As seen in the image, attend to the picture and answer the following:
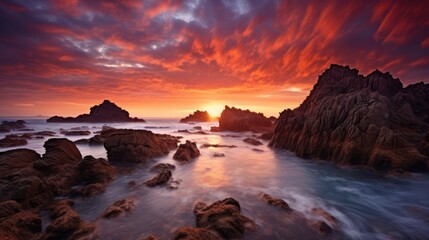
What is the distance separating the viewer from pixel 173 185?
590 inches

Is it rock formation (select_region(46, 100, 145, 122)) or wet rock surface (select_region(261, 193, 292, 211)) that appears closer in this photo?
wet rock surface (select_region(261, 193, 292, 211))

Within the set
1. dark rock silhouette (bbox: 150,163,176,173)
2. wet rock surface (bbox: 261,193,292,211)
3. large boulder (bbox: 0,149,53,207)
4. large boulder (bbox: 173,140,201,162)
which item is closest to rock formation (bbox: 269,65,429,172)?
wet rock surface (bbox: 261,193,292,211)

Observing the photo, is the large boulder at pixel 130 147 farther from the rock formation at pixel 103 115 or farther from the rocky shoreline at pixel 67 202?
the rock formation at pixel 103 115

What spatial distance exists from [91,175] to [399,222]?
65.2 ft

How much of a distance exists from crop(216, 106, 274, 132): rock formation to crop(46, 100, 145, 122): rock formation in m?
99.0

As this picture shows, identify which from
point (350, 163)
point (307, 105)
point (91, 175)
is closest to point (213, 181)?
point (91, 175)

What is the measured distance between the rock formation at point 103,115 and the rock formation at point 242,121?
325 feet

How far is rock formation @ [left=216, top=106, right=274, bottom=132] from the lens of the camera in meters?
68.9

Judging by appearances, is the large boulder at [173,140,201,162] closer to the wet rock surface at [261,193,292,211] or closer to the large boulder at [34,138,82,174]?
the large boulder at [34,138,82,174]

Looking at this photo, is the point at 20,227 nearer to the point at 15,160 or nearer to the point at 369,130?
the point at 15,160

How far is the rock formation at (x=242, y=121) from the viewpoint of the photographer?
68938mm

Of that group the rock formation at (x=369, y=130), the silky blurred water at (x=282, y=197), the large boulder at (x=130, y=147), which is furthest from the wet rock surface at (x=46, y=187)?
the rock formation at (x=369, y=130)

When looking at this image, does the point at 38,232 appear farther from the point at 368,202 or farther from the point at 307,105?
the point at 307,105

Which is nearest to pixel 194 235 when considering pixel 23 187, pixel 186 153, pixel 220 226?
pixel 220 226
